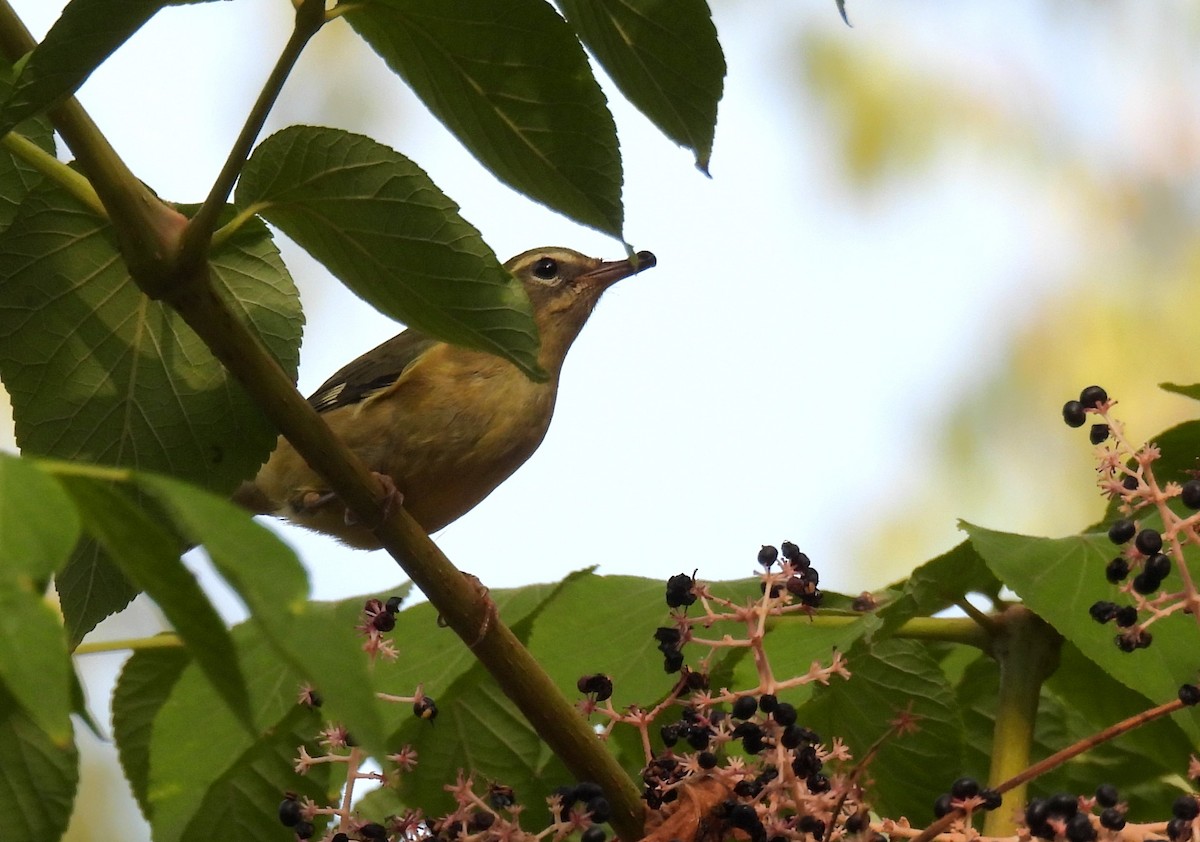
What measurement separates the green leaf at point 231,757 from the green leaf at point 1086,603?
121cm

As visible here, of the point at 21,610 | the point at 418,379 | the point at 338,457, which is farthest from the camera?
the point at 418,379

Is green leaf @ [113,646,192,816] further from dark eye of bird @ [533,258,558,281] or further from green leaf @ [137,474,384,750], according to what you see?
dark eye of bird @ [533,258,558,281]

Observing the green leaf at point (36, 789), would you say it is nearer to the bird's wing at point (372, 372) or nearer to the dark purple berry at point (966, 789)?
the dark purple berry at point (966, 789)

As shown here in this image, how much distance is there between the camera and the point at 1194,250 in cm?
1011

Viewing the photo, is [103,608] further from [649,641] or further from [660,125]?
[660,125]

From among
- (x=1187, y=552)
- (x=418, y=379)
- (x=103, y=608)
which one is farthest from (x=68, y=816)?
(x=418, y=379)

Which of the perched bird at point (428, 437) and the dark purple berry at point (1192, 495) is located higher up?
the perched bird at point (428, 437)

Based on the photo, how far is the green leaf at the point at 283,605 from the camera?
3.98ft

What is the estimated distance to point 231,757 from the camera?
8.54 feet

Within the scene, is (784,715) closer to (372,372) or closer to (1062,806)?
(1062,806)

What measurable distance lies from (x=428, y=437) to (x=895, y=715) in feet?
7.69

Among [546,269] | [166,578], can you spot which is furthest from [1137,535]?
[546,269]

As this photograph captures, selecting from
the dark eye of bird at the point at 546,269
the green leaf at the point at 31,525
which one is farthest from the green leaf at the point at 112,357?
the dark eye of bird at the point at 546,269

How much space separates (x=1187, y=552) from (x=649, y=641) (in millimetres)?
988
